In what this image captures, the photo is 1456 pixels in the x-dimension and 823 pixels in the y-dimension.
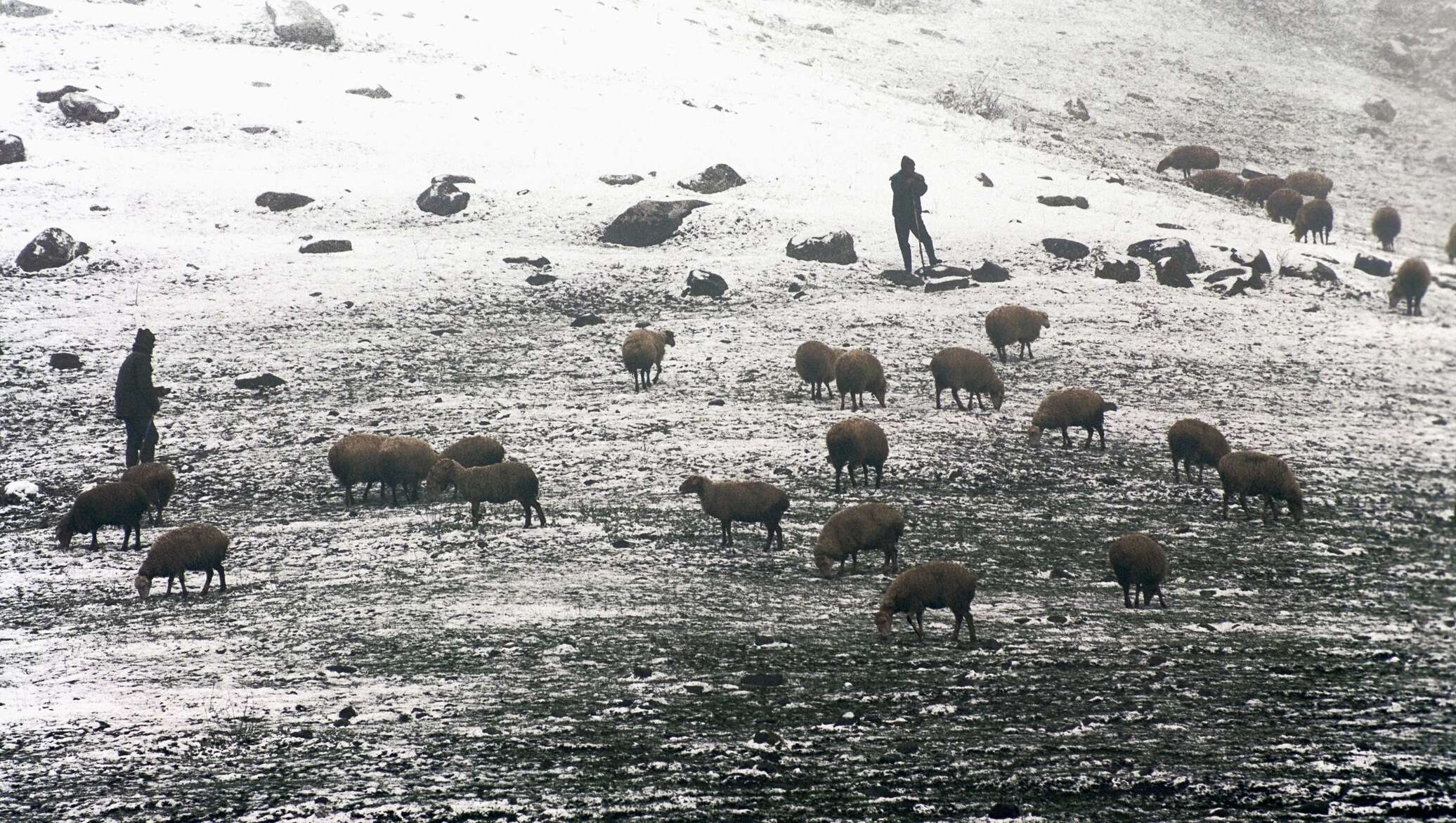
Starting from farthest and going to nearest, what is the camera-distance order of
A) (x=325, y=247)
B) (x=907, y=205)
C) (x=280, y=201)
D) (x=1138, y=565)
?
(x=280, y=201)
(x=325, y=247)
(x=907, y=205)
(x=1138, y=565)

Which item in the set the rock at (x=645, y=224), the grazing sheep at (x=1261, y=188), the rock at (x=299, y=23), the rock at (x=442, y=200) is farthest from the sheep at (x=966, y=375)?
the rock at (x=299, y=23)

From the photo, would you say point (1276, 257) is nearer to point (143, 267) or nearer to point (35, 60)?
point (143, 267)

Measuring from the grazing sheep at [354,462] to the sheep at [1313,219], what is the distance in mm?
22504

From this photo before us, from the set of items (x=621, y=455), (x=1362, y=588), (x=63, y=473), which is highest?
(x=1362, y=588)

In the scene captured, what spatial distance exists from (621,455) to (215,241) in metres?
13.9

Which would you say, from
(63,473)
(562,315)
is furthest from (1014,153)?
(63,473)

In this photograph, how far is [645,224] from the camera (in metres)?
24.2

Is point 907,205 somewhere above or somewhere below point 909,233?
above

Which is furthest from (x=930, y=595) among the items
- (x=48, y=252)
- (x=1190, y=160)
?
(x=1190, y=160)

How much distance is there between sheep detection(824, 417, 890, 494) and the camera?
1219 centimetres

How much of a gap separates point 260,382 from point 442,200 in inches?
357

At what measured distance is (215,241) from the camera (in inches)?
902

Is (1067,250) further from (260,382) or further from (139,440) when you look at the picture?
(139,440)

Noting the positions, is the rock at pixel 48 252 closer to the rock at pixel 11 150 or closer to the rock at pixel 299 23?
the rock at pixel 11 150
